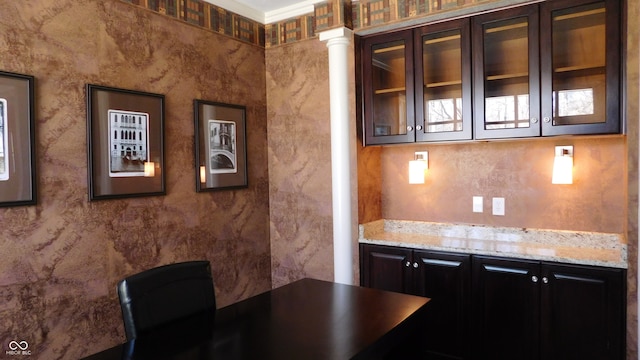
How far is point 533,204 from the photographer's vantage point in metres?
2.93

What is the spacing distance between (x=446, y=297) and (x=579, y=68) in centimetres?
157

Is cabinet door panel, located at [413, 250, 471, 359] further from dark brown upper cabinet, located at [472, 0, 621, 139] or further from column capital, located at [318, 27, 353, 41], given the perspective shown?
column capital, located at [318, 27, 353, 41]

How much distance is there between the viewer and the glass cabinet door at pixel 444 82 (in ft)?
9.20

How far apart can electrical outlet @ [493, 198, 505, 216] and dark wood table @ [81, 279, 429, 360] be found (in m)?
1.41

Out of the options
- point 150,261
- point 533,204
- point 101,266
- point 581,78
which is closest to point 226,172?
point 150,261

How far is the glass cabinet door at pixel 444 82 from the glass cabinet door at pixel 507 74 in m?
0.07

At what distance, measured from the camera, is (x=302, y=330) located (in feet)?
5.23

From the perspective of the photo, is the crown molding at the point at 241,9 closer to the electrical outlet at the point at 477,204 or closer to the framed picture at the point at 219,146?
the framed picture at the point at 219,146

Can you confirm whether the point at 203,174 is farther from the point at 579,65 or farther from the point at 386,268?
the point at 579,65

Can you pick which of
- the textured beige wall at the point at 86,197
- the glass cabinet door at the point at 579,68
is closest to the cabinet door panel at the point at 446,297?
the glass cabinet door at the point at 579,68

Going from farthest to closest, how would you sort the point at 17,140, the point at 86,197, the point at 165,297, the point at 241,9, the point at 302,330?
1. the point at 241,9
2. the point at 86,197
3. the point at 17,140
4. the point at 165,297
5. the point at 302,330

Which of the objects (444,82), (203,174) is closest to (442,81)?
(444,82)

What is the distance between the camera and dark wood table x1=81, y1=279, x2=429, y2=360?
141 cm

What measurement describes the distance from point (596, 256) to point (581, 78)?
100 cm
